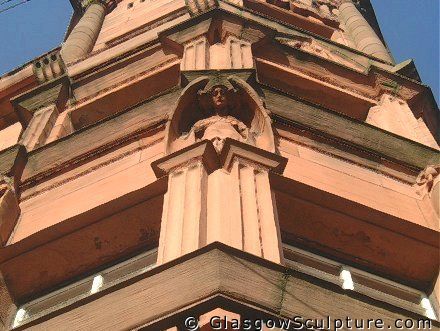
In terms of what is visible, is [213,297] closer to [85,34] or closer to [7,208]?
[7,208]

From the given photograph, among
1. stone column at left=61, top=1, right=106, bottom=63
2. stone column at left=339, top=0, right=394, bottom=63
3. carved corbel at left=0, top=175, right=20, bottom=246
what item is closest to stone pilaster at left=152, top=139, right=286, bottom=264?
carved corbel at left=0, top=175, right=20, bottom=246

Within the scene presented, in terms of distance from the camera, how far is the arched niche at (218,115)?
315 inches

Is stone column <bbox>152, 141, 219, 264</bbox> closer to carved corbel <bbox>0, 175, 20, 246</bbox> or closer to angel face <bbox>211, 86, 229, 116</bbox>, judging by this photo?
angel face <bbox>211, 86, 229, 116</bbox>

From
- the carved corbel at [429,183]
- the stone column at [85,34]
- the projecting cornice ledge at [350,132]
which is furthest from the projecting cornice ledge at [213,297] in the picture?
the stone column at [85,34]

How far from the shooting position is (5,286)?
7848 millimetres

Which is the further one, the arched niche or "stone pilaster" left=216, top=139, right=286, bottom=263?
the arched niche

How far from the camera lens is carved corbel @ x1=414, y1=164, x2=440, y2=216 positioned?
27.9ft

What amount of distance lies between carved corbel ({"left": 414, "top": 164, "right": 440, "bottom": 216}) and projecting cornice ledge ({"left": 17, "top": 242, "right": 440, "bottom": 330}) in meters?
3.27

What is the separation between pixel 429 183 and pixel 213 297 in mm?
4670

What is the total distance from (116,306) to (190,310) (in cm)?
64

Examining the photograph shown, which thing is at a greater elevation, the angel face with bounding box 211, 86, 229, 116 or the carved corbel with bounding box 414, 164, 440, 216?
the angel face with bounding box 211, 86, 229, 116

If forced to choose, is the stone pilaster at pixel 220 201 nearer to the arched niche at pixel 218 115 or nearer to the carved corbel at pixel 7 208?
the arched niche at pixel 218 115

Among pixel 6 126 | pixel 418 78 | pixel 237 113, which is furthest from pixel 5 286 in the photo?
pixel 418 78

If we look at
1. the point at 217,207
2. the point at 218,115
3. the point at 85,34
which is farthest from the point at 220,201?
the point at 85,34
